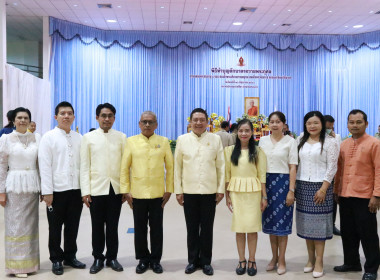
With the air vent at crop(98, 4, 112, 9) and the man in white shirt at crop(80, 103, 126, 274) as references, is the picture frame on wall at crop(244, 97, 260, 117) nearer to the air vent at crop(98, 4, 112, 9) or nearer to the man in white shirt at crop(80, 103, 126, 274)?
the air vent at crop(98, 4, 112, 9)

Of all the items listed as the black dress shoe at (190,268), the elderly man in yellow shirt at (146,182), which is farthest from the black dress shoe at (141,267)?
the black dress shoe at (190,268)

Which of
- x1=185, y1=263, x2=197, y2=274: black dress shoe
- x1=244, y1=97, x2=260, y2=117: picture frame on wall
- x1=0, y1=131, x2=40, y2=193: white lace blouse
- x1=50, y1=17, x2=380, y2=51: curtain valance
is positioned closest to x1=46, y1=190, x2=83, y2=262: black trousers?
x1=0, y1=131, x2=40, y2=193: white lace blouse

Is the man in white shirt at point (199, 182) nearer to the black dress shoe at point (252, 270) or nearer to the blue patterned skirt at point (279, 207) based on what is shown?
the black dress shoe at point (252, 270)

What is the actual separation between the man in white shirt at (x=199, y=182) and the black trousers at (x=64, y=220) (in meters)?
0.98

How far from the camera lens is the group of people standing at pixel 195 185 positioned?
3.74 m

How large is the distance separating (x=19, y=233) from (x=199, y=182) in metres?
1.71

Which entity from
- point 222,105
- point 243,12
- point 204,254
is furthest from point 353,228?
point 222,105

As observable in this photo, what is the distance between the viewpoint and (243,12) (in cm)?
1116

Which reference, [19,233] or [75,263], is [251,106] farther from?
[19,233]

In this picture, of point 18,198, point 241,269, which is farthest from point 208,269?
point 18,198

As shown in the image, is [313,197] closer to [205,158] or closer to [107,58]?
[205,158]

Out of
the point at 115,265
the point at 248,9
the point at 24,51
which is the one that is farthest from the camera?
the point at 24,51

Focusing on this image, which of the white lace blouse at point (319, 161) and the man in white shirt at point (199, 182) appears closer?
the white lace blouse at point (319, 161)

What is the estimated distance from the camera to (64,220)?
155 inches
